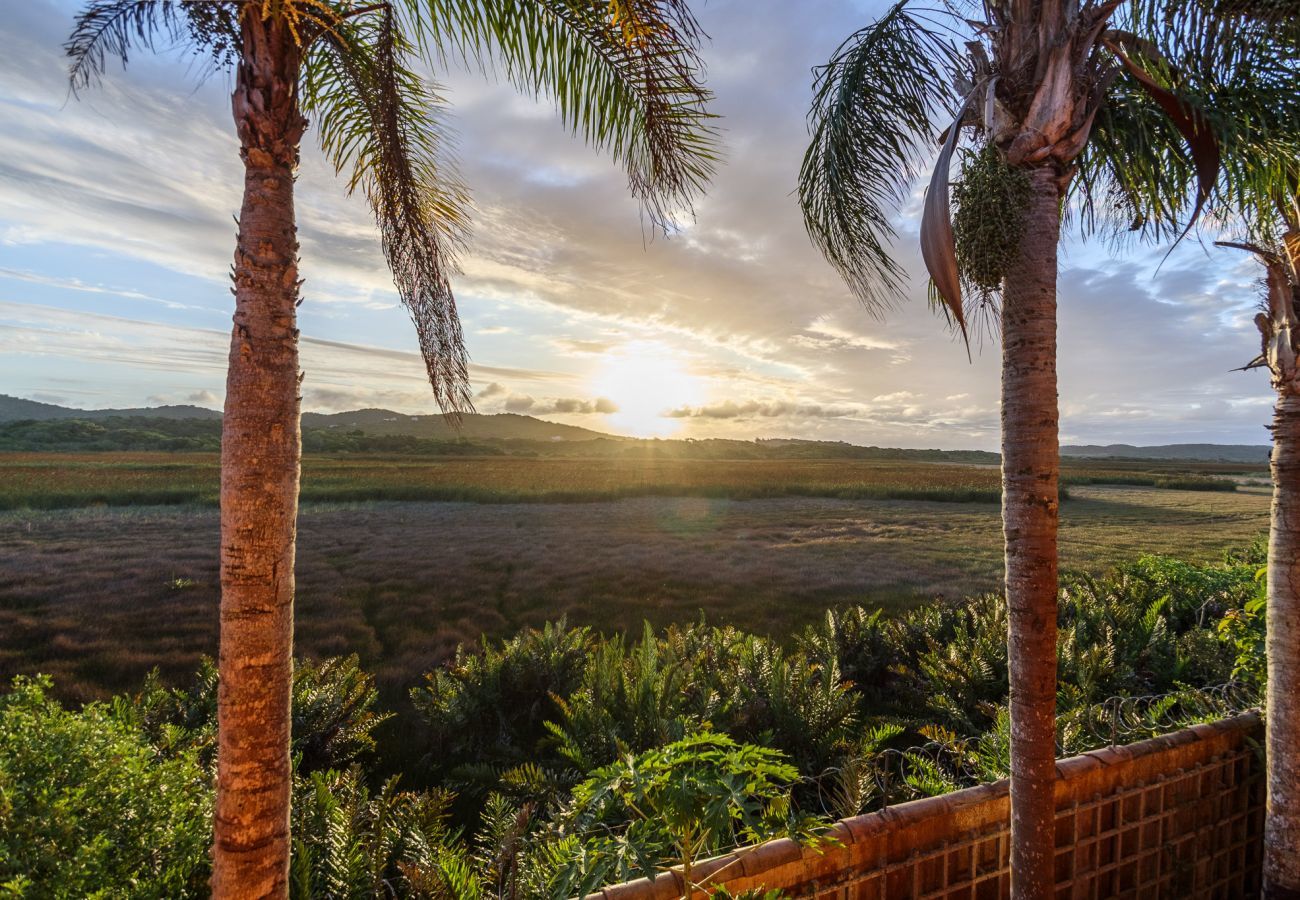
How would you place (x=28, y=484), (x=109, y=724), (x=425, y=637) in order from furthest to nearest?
1. (x=28, y=484)
2. (x=425, y=637)
3. (x=109, y=724)

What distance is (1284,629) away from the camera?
380 centimetres

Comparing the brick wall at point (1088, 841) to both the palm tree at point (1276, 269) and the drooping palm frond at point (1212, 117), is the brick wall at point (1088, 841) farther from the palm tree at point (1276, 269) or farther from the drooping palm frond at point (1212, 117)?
the drooping palm frond at point (1212, 117)

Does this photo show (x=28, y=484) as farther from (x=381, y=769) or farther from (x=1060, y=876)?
(x=1060, y=876)

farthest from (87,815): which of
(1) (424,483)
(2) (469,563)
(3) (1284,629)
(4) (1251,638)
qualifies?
(1) (424,483)

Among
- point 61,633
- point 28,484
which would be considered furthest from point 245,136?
point 28,484

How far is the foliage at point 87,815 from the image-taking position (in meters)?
2.11

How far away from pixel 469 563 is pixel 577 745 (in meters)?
11.3

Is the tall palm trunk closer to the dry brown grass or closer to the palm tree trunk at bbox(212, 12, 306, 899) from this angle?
the palm tree trunk at bbox(212, 12, 306, 899)

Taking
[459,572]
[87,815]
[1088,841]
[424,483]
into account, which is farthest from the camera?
[424,483]

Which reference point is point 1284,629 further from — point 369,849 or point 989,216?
point 369,849

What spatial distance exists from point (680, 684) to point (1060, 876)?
11.6 feet

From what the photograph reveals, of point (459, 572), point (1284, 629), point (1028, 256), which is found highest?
point (1028, 256)

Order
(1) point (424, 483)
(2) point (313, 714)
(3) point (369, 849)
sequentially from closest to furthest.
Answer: (3) point (369, 849) → (2) point (313, 714) → (1) point (424, 483)

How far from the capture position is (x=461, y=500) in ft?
102
